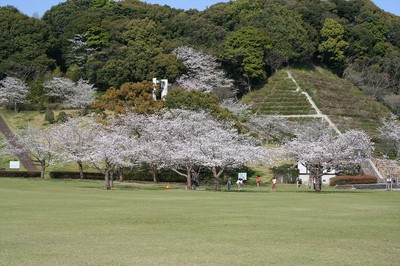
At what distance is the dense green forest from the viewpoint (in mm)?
84500

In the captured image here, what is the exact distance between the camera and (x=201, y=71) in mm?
84188

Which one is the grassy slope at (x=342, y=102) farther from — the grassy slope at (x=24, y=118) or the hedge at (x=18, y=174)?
the hedge at (x=18, y=174)

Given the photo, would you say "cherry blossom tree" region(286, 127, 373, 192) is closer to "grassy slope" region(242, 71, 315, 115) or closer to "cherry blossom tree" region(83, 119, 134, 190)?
"cherry blossom tree" region(83, 119, 134, 190)

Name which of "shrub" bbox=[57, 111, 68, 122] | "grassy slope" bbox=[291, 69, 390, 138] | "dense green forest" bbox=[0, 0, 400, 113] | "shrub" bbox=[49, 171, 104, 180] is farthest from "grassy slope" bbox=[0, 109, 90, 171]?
"grassy slope" bbox=[291, 69, 390, 138]

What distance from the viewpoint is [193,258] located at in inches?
560

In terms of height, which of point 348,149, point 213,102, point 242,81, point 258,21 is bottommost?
point 348,149

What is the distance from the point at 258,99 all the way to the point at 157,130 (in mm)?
32190

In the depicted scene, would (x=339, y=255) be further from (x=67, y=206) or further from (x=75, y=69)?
(x=75, y=69)

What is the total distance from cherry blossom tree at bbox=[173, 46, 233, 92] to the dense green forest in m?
1.16

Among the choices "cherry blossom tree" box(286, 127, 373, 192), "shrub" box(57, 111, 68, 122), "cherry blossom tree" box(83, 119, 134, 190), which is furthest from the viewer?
"shrub" box(57, 111, 68, 122)

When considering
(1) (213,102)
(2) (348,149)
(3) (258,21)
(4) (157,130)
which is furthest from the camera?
(3) (258,21)

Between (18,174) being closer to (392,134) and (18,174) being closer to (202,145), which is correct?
(202,145)

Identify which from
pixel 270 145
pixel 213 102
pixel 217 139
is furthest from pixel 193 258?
pixel 270 145

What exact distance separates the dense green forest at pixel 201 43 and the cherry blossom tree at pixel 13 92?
177cm
